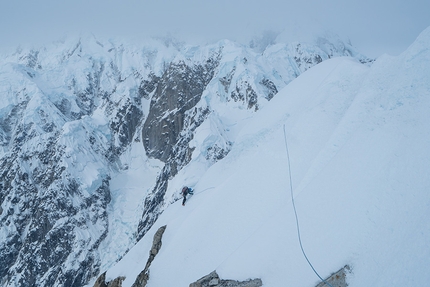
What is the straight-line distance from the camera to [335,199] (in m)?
8.64

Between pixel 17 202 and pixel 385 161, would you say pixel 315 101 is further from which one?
pixel 17 202

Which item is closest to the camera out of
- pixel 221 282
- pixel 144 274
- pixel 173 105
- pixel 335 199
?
pixel 221 282

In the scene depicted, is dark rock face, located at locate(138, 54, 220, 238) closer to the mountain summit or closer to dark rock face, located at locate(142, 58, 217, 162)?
dark rock face, located at locate(142, 58, 217, 162)

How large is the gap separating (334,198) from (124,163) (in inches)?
3007

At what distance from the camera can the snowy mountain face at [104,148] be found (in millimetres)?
51375

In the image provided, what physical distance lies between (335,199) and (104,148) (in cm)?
7458

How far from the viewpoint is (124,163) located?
77.8m

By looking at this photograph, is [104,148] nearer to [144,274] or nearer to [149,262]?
[149,262]

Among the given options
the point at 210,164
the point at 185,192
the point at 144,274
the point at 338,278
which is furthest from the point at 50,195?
the point at 338,278

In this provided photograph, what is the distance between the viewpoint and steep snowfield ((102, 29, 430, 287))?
7254 mm

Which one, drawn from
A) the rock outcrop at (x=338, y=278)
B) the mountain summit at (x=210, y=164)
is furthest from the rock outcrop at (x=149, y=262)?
the rock outcrop at (x=338, y=278)

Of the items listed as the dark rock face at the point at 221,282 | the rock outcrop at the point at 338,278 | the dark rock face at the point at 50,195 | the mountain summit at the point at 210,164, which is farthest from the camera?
the dark rock face at the point at 50,195

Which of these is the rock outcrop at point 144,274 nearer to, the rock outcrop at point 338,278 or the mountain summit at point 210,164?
the mountain summit at point 210,164

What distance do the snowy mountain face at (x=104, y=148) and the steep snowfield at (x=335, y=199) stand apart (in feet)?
50.2
